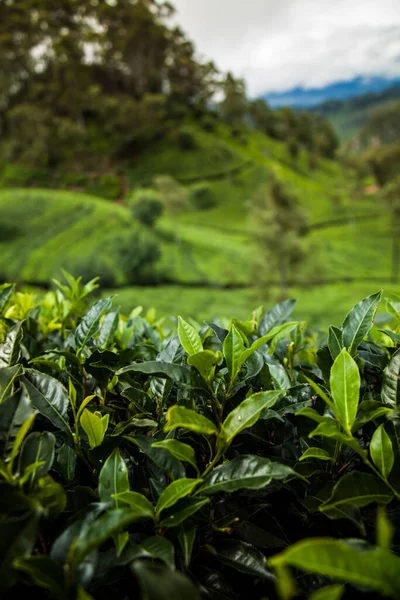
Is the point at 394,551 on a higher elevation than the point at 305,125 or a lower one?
lower

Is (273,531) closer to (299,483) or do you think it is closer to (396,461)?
(299,483)

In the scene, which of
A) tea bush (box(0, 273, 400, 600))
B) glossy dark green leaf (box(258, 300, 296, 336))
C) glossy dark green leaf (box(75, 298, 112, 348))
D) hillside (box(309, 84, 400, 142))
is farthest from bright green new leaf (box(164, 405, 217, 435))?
hillside (box(309, 84, 400, 142))

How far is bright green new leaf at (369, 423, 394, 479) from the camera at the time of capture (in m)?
0.85

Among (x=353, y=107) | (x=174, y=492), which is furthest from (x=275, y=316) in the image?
(x=353, y=107)

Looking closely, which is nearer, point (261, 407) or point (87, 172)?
point (261, 407)

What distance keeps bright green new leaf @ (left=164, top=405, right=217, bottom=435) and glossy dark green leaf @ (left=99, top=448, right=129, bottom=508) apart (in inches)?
5.7

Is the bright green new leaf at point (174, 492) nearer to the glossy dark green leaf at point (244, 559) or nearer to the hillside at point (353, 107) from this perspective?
the glossy dark green leaf at point (244, 559)

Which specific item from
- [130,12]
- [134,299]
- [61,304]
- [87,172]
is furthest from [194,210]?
[61,304]

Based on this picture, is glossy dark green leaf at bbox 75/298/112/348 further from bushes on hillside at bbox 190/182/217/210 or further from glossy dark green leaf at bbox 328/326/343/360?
bushes on hillside at bbox 190/182/217/210

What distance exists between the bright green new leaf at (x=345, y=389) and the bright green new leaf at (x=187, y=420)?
28 centimetres

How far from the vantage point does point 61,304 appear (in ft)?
6.27

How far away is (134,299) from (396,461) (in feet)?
86.0

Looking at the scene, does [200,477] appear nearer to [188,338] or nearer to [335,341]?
[188,338]

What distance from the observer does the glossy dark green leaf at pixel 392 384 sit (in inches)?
39.8
